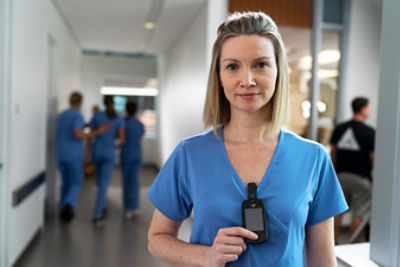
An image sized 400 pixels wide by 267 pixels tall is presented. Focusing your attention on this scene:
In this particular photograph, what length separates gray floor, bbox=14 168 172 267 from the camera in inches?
112

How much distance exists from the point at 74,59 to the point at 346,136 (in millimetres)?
5056

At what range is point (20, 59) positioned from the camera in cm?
264

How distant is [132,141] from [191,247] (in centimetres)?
342

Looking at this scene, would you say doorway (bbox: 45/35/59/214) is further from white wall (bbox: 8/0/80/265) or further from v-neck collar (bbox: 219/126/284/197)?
v-neck collar (bbox: 219/126/284/197)

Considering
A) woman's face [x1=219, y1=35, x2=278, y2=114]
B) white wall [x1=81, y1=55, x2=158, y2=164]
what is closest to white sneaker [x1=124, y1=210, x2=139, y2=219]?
woman's face [x1=219, y1=35, x2=278, y2=114]

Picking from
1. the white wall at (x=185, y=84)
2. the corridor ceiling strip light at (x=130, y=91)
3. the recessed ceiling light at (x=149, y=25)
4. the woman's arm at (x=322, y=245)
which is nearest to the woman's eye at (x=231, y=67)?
the woman's arm at (x=322, y=245)

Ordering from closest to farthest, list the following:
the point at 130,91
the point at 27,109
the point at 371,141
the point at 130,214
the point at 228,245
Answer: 1. the point at 228,245
2. the point at 27,109
3. the point at 371,141
4. the point at 130,214
5. the point at 130,91

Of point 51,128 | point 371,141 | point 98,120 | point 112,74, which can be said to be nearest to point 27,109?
point 98,120

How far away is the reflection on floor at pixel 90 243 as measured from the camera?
9.30 feet

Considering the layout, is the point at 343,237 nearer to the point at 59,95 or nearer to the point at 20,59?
the point at 20,59

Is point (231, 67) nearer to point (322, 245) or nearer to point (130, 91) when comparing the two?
point (322, 245)

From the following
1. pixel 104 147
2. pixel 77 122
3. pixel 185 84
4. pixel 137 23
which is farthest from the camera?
pixel 185 84

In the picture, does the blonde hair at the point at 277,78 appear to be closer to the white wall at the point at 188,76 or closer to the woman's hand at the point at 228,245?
the woman's hand at the point at 228,245

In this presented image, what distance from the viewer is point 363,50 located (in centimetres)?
365
